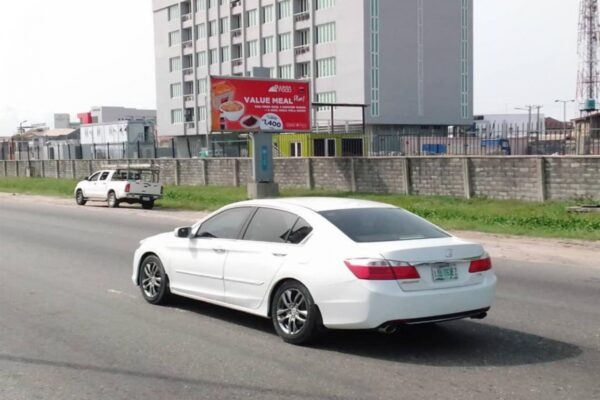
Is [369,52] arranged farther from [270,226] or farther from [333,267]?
[333,267]

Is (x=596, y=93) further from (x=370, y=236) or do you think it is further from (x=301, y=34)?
(x=370, y=236)

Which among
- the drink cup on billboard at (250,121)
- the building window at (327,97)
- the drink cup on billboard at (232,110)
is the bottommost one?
the drink cup on billboard at (250,121)

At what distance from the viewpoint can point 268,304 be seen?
7.21 m

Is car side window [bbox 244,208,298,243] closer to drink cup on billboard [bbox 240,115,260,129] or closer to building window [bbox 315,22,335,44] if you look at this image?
drink cup on billboard [bbox 240,115,260,129]

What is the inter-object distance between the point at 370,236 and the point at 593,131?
18.2 m

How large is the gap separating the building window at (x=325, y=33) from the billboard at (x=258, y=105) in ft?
123

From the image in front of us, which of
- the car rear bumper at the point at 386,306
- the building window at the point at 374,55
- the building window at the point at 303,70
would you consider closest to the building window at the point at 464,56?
the building window at the point at 374,55

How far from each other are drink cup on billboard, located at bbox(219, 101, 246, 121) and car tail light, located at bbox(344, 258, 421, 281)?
24533 millimetres

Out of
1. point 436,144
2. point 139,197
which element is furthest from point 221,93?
point 436,144

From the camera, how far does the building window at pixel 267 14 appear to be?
75875 millimetres

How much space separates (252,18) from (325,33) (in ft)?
40.9

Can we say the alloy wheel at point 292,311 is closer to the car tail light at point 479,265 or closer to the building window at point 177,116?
the car tail light at point 479,265


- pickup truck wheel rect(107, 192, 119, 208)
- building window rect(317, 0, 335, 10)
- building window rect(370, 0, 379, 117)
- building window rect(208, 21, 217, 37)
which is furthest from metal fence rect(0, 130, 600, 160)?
building window rect(208, 21, 217, 37)

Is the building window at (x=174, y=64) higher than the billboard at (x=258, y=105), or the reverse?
the building window at (x=174, y=64)
